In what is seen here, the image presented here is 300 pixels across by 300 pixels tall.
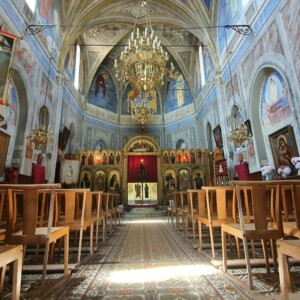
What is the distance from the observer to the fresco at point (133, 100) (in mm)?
21484

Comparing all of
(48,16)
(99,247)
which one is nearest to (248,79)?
(99,247)

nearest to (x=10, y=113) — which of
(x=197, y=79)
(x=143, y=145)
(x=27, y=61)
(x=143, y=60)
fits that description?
(x=27, y=61)

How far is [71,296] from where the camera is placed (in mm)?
2213

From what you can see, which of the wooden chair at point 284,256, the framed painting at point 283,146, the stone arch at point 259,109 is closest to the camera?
the wooden chair at point 284,256

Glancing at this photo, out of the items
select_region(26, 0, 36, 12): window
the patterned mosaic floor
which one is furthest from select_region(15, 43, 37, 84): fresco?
the patterned mosaic floor

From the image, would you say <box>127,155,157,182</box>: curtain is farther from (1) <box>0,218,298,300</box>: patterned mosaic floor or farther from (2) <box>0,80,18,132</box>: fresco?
(1) <box>0,218,298,300</box>: patterned mosaic floor

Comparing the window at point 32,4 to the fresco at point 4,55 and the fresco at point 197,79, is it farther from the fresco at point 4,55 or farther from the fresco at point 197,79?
the fresco at point 197,79

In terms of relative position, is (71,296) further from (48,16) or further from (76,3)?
(76,3)

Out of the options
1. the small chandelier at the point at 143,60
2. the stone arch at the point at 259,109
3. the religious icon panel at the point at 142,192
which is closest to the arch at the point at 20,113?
the small chandelier at the point at 143,60

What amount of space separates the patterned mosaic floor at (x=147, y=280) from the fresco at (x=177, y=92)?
17528mm

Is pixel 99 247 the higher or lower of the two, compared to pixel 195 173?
lower

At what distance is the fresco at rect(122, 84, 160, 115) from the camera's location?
21.5 metres

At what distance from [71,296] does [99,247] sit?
2.37 meters

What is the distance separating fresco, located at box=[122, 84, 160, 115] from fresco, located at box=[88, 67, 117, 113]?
1.05 m
